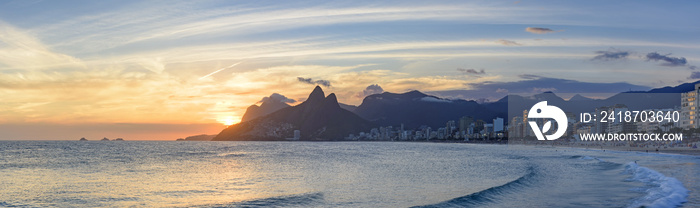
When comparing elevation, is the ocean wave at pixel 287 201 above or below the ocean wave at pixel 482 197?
below

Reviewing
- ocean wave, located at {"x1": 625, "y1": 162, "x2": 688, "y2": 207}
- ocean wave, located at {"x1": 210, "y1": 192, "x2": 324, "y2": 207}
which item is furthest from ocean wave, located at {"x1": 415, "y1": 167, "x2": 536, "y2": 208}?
ocean wave, located at {"x1": 625, "y1": 162, "x2": 688, "y2": 207}

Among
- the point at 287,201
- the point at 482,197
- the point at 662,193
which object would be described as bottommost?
the point at 287,201

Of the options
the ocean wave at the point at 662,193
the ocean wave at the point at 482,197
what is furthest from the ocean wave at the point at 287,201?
the ocean wave at the point at 662,193

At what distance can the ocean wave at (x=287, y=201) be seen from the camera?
2952cm

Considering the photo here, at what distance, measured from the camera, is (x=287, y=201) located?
102 feet

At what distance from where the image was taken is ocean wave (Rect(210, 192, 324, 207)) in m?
29.5

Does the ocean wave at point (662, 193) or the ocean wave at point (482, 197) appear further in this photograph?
the ocean wave at point (482, 197)

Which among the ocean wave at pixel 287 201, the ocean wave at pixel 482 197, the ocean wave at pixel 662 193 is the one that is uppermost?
the ocean wave at pixel 662 193

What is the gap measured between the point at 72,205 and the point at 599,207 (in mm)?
28500

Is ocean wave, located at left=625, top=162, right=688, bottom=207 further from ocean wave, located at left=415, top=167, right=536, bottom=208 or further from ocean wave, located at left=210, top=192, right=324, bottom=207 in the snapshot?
ocean wave, located at left=210, top=192, right=324, bottom=207

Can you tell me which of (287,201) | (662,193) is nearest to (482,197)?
(662,193)

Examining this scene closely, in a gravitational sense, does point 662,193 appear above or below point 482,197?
above

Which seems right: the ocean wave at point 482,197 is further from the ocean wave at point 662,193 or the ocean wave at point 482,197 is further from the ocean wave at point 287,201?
the ocean wave at point 662,193

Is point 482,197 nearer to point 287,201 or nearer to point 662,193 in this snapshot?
point 662,193
